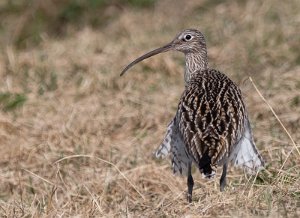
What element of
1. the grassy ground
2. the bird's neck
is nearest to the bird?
the grassy ground

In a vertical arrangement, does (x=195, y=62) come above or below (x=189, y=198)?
above

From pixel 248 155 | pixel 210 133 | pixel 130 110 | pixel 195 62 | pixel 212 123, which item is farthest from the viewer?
pixel 130 110

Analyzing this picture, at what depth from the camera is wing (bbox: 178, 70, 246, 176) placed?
25.3 ft

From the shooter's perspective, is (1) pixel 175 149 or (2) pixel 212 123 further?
(1) pixel 175 149

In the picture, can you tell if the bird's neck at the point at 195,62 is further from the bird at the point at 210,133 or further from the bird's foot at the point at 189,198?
the bird's foot at the point at 189,198

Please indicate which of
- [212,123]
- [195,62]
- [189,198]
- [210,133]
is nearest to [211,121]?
[212,123]

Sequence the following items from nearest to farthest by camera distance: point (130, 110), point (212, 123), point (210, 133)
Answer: point (210, 133) < point (212, 123) < point (130, 110)

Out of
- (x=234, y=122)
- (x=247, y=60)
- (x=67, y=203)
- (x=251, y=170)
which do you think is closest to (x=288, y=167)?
(x=251, y=170)

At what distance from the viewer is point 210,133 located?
25.6 feet

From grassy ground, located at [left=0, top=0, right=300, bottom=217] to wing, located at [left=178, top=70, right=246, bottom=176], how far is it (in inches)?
12.5

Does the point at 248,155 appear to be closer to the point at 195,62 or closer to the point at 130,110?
the point at 195,62

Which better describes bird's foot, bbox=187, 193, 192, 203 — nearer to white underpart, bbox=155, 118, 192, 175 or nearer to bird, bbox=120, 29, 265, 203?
bird, bbox=120, 29, 265, 203

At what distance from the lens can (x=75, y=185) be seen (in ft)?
30.1

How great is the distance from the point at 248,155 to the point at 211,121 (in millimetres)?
683
